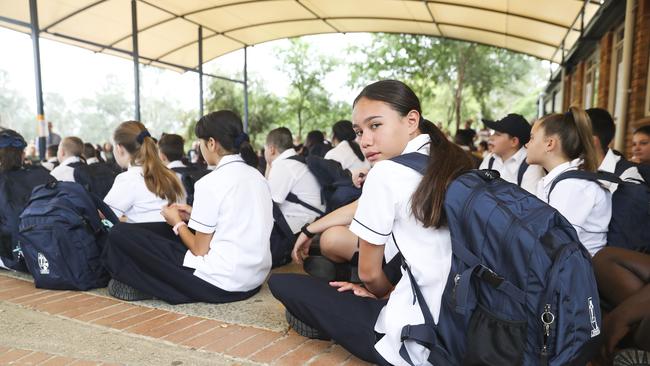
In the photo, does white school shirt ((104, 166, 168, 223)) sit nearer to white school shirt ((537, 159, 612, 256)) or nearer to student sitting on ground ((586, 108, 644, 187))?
white school shirt ((537, 159, 612, 256))

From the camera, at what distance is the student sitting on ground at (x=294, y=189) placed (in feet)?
13.7

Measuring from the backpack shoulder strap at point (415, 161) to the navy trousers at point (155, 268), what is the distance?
5.36 feet

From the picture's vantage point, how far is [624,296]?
2.05 metres

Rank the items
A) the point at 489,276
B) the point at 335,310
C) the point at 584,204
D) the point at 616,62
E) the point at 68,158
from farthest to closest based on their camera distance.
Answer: the point at 616,62 < the point at 68,158 < the point at 584,204 < the point at 335,310 < the point at 489,276

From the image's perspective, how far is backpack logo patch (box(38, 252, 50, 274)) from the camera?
3156 millimetres

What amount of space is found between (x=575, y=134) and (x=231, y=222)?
204 cm

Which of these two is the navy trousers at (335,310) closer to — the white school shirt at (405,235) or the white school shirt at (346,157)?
the white school shirt at (405,235)

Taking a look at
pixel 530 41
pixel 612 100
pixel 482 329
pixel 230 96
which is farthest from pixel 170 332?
pixel 230 96

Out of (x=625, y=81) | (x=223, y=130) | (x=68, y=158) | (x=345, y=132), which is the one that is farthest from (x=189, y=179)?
(x=625, y=81)

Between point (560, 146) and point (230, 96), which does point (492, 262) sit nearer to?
point (560, 146)

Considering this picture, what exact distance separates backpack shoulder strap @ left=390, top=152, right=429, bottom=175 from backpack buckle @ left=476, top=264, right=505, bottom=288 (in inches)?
15.3

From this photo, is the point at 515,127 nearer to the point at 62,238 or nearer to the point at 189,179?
the point at 189,179

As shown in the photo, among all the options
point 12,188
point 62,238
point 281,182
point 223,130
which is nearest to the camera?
point 223,130

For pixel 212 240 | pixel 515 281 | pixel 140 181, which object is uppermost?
pixel 140 181
